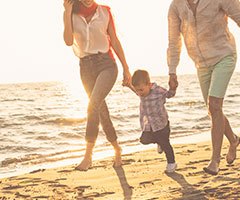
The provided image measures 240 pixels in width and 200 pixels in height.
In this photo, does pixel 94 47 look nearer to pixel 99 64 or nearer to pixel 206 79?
pixel 99 64

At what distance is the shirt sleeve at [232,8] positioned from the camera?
4820 mm

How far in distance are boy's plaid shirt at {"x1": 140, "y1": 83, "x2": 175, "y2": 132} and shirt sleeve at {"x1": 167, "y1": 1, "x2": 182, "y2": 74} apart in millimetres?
340

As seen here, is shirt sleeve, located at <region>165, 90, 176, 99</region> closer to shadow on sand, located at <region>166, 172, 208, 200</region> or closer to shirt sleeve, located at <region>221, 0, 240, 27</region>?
shadow on sand, located at <region>166, 172, 208, 200</region>

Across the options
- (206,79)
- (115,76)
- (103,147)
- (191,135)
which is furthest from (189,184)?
(191,135)

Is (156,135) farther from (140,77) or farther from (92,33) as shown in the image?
(92,33)

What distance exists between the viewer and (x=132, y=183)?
5266 millimetres

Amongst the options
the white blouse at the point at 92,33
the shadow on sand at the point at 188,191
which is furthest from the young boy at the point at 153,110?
the white blouse at the point at 92,33

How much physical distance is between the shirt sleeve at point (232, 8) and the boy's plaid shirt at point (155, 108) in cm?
121

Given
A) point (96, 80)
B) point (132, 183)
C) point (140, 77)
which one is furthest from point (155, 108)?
point (132, 183)

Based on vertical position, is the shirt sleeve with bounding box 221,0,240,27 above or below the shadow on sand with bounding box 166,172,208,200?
above

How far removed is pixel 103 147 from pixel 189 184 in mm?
5836

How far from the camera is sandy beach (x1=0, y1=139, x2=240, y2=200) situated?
455cm

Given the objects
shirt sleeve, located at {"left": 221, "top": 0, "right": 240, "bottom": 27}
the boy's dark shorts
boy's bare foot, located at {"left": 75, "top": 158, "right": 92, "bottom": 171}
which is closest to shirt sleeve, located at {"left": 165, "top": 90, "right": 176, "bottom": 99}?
the boy's dark shorts

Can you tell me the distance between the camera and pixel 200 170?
5.73 metres
